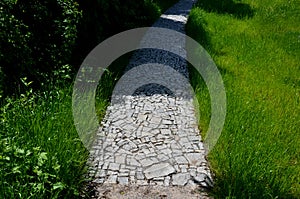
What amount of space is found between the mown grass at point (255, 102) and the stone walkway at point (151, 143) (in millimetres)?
229

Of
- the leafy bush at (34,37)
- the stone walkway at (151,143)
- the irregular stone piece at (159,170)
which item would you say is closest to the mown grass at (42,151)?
the stone walkway at (151,143)

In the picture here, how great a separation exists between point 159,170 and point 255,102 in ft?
7.05

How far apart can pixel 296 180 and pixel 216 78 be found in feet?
8.86

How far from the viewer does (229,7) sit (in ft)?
43.1

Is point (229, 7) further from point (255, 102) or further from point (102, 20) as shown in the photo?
point (255, 102)

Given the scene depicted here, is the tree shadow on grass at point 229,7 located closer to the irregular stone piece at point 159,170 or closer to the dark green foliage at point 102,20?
the dark green foliage at point 102,20

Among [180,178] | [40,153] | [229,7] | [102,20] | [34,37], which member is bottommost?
[180,178]

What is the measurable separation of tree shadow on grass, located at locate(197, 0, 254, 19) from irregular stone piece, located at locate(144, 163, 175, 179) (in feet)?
29.1

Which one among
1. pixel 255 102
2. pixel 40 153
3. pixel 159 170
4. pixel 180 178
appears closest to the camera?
pixel 40 153

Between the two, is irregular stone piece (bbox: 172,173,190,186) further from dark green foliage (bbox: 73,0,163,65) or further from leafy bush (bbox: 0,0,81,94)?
dark green foliage (bbox: 73,0,163,65)

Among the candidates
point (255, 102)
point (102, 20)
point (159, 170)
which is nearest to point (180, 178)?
point (159, 170)

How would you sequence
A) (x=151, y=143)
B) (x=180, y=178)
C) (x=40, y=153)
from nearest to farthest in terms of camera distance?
(x=40, y=153)
(x=180, y=178)
(x=151, y=143)

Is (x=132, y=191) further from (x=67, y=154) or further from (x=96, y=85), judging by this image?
(x=96, y=85)

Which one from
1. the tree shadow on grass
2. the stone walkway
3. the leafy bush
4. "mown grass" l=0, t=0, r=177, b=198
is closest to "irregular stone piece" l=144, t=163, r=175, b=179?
the stone walkway
